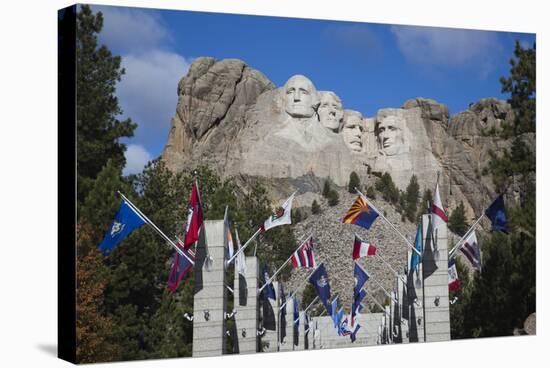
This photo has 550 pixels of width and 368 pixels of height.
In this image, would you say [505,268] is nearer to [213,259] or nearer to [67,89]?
[213,259]

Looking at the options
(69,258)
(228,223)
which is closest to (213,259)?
(228,223)

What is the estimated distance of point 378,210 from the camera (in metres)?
31.5

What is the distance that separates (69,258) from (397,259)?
30.3 ft

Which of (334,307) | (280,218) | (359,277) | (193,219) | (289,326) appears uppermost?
(280,218)

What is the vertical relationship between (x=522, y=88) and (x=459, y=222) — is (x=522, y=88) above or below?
above

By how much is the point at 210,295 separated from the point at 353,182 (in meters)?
5.49

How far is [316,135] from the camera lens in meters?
32.0

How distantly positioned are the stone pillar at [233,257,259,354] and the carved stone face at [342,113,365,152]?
3.79 m

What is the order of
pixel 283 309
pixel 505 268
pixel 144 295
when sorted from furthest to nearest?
pixel 283 309 < pixel 505 268 < pixel 144 295

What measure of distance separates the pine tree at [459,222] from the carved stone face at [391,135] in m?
2.17

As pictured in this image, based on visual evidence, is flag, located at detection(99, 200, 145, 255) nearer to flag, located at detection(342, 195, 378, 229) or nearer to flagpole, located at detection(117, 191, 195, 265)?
flagpole, located at detection(117, 191, 195, 265)

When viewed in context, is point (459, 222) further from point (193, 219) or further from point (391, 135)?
point (193, 219)

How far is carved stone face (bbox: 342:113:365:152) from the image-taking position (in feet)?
105

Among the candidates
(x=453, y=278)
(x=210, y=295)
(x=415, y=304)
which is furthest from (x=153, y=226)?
(x=453, y=278)
